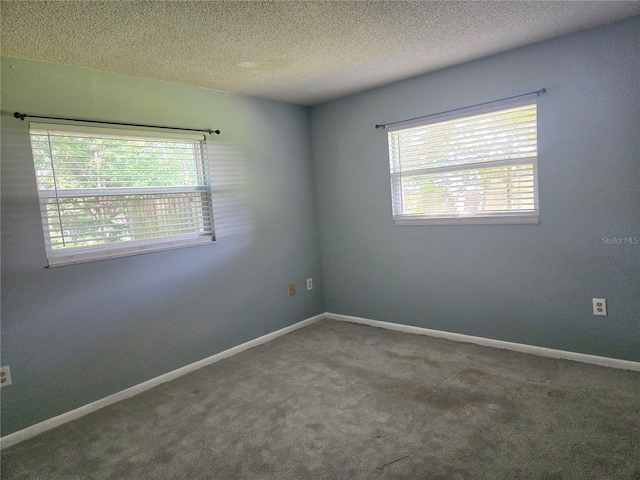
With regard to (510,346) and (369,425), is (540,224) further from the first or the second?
(369,425)

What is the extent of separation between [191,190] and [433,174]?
1.97 meters

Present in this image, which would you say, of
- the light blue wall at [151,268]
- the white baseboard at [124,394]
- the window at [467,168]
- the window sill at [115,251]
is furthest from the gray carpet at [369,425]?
the window at [467,168]

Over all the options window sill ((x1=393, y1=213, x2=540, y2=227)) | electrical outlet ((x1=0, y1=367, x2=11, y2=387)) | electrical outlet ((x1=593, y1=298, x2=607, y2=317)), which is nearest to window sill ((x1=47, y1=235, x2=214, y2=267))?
electrical outlet ((x1=0, y1=367, x2=11, y2=387))

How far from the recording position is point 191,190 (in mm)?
3207

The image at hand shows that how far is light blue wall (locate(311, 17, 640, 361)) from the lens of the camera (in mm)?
2570

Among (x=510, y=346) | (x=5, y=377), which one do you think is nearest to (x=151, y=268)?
(x=5, y=377)

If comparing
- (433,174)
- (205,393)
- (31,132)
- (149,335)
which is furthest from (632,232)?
(31,132)

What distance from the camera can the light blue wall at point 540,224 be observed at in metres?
2.57

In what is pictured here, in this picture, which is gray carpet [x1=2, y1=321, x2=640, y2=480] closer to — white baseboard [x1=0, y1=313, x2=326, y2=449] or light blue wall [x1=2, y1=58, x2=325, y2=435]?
white baseboard [x1=0, y1=313, x2=326, y2=449]

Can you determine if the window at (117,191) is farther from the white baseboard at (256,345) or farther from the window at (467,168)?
the window at (467,168)

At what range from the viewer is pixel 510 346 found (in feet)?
10.2

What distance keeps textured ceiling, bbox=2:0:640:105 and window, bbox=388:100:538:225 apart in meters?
0.49

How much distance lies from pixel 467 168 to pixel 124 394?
2979mm

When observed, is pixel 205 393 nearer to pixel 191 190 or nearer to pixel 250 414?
pixel 250 414
